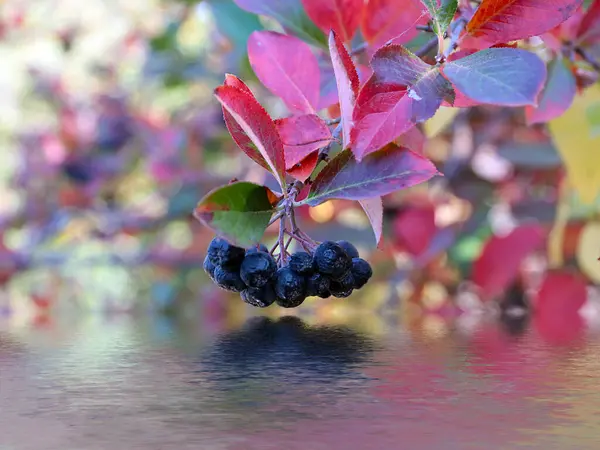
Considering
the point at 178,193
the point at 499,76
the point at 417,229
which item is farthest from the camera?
the point at 178,193

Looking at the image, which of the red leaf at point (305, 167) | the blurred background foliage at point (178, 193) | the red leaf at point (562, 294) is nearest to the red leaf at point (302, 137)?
the red leaf at point (305, 167)

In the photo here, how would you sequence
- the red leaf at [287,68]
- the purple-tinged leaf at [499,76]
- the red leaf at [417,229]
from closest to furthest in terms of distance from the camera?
the purple-tinged leaf at [499,76], the red leaf at [287,68], the red leaf at [417,229]

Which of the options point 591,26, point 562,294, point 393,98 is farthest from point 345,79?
point 562,294

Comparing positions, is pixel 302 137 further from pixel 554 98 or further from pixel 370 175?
pixel 554 98

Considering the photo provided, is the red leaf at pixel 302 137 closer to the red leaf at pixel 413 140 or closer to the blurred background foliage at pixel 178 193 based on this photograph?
the red leaf at pixel 413 140

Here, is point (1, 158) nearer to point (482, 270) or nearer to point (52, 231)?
point (52, 231)

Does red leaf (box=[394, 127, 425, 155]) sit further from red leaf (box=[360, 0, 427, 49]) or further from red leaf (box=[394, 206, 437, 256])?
red leaf (box=[394, 206, 437, 256])
